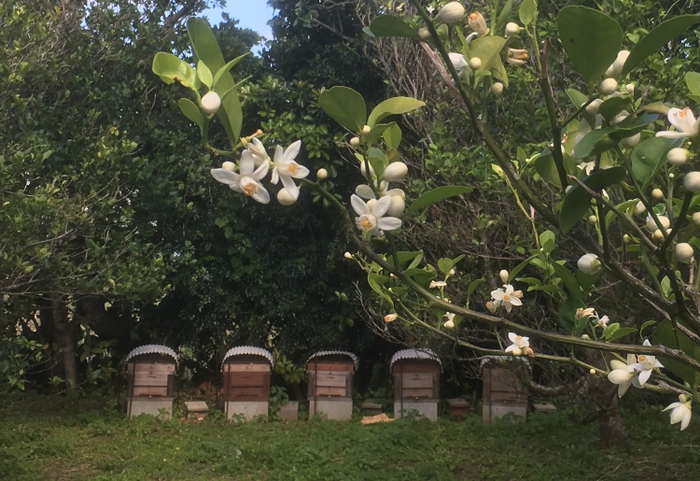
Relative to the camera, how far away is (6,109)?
140 inches

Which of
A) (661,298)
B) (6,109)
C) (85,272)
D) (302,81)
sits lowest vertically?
(661,298)

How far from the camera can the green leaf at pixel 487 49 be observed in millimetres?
718

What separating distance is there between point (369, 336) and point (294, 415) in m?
0.97

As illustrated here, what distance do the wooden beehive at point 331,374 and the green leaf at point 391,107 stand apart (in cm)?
470

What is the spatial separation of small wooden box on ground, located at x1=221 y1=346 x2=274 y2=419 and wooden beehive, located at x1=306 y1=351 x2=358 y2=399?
37cm

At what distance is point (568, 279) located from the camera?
2.98 ft

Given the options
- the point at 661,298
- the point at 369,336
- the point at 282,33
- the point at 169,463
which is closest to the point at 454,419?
the point at 369,336

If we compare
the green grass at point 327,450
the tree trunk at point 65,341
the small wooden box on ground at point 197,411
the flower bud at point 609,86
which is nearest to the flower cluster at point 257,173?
the flower bud at point 609,86

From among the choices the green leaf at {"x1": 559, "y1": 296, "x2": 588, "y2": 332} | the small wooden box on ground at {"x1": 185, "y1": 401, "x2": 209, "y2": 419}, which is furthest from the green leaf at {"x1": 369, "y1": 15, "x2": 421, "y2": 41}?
the small wooden box on ground at {"x1": 185, "y1": 401, "x2": 209, "y2": 419}

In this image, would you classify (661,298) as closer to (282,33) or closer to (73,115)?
(73,115)

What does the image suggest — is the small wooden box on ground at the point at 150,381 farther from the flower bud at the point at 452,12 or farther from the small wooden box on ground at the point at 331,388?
the flower bud at the point at 452,12

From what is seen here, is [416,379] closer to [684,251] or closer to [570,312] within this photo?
[570,312]

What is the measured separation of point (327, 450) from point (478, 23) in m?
3.86

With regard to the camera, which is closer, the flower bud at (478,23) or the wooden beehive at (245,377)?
the flower bud at (478,23)
